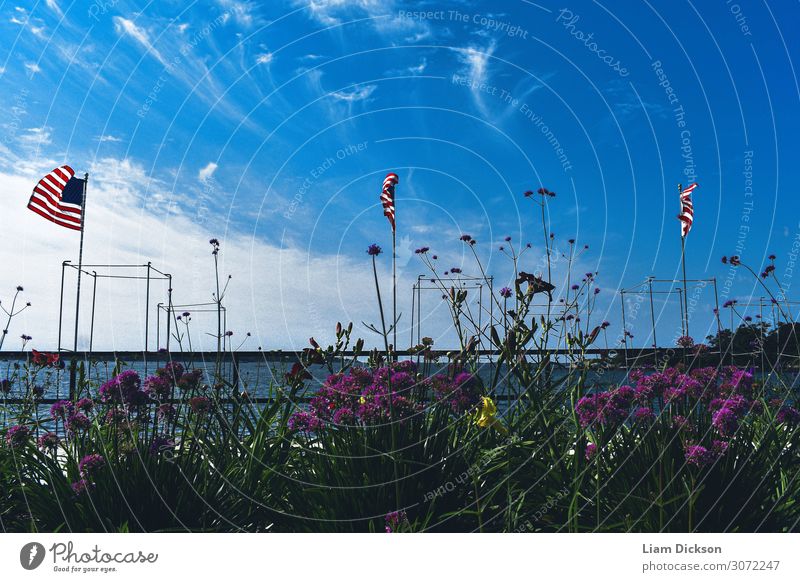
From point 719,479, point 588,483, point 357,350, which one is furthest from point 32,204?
point 719,479

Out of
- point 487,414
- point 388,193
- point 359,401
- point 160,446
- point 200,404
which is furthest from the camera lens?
point 388,193

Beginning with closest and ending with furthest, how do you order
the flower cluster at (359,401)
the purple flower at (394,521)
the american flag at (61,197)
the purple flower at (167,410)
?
the purple flower at (394,521) < the flower cluster at (359,401) < the purple flower at (167,410) < the american flag at (61,197)

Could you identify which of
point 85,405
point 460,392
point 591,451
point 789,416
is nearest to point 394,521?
point 460,392

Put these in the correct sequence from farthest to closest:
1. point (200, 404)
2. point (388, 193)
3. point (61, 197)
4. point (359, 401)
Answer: point (61, 197) < point (388, 193) < point (359, 401) < point (200, 404)

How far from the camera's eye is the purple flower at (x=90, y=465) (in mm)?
2574

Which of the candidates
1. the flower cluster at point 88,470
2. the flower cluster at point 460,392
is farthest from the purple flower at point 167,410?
the flower cluster at point 460,392

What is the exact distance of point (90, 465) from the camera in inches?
102

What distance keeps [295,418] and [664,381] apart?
5.72 ft

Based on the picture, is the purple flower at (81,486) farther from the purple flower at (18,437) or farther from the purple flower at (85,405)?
the purple flower at (18,437)

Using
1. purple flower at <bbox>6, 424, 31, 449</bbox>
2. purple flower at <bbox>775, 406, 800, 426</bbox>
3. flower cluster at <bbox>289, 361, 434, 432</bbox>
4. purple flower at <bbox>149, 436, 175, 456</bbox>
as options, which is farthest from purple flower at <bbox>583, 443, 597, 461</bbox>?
purple flower at <bbox>6, 424, 31, 449</bbox>

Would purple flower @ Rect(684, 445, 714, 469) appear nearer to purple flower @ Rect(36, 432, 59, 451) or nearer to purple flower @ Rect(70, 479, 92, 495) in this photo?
purple flower @ Rect(70, 479, 92, 495)

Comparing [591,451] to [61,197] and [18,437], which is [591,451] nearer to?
[18,437]

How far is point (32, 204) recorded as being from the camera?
6484mm
